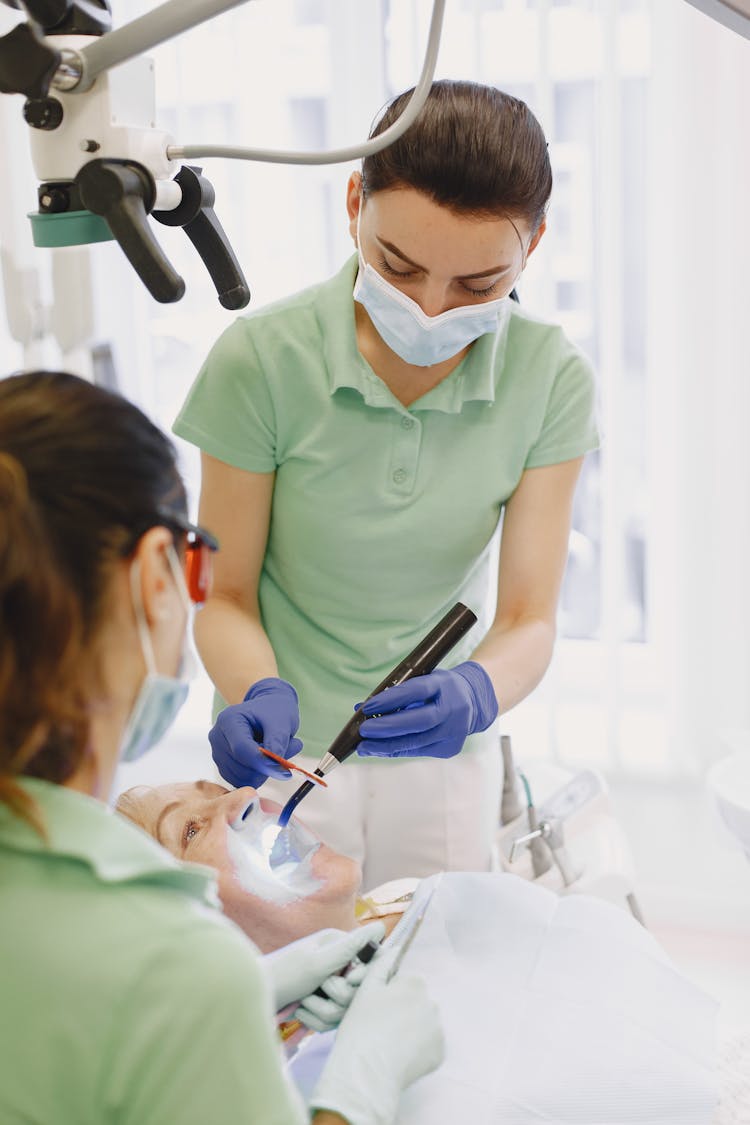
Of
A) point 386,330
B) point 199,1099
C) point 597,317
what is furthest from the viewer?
point 597,317

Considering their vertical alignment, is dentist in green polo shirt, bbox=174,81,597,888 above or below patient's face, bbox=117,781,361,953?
above

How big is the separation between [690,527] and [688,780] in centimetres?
62

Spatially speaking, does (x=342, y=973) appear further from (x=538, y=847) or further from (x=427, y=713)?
(x=538, y=847)

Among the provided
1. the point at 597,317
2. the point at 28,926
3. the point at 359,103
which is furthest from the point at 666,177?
the point at 28,926

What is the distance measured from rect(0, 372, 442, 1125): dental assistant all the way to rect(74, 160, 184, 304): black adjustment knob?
0.11 meters

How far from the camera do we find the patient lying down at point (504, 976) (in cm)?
125

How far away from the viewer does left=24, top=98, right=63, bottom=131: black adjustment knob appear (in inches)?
37.2

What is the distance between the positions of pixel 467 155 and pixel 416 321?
0.68 ft

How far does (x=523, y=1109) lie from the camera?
4.05 ft

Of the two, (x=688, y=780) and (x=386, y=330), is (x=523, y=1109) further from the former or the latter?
(x=688, y=780)

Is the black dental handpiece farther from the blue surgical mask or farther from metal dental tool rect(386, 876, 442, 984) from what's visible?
the blue surgical mask

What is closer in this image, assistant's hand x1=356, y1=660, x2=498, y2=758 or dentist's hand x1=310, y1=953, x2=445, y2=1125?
dentist's hand x1=310, y1=953, x2=445, y2=1125

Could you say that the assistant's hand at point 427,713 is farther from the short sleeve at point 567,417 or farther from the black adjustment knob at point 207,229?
the black adjustment knob at point 207,229

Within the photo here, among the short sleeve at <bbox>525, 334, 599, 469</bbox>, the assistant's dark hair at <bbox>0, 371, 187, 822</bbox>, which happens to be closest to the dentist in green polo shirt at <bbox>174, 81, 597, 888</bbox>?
the short sleeve at <bbox>525, 334, 599, 469</bbox>
